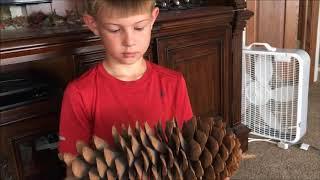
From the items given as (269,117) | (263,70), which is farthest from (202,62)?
(269,117)

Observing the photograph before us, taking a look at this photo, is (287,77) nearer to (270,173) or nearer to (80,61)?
(270,173)

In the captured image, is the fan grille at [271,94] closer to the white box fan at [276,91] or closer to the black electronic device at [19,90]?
the white box fan at [276,91]

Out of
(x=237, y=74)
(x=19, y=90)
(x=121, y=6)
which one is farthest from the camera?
(x=237, y=74)

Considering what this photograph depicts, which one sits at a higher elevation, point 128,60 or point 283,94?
point 128,60

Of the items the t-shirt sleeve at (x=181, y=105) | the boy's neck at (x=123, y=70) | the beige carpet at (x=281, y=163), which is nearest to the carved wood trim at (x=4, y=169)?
the boy's neck at (x=123, y=70)

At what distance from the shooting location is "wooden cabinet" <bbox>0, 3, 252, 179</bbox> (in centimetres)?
102

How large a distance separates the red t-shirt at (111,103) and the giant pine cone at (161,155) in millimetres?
235

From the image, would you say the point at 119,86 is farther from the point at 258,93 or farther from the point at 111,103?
the point at 258,93

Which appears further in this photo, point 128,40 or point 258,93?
point 258,93

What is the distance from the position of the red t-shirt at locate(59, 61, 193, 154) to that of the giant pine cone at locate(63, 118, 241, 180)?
24 centimetres

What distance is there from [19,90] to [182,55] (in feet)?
2.31

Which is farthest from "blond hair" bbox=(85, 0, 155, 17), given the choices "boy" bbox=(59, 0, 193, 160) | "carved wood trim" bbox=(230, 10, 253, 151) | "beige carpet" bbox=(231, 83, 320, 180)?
"beige carpet" bbox=(231, 83, 320, 180)

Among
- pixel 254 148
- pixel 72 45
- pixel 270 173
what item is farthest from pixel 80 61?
pixel 254 148

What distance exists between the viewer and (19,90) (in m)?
1.04
